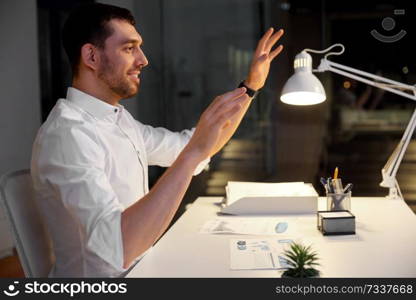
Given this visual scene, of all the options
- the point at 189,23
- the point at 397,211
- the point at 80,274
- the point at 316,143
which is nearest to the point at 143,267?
the point at 80,274

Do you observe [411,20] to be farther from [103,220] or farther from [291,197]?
[103,220]

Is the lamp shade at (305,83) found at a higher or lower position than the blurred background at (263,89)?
lower

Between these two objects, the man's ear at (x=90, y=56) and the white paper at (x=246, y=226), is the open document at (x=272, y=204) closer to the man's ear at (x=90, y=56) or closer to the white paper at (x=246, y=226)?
the white paper at (x=246, y=226)

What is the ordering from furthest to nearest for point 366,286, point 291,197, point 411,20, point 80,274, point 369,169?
point 369,169 < point 411,20 < point 291,197 < point 80,274 < point 366,286

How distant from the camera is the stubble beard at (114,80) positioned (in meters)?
1.71

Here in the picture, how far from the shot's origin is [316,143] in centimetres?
366

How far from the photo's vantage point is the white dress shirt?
1.36 m

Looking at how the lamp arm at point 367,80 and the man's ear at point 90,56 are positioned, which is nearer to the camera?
the man's ear at point 90,56

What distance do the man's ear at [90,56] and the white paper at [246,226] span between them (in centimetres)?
63

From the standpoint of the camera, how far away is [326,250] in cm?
145

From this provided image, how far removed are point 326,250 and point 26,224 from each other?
31.9 inches

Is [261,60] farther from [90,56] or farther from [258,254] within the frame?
[258,254]

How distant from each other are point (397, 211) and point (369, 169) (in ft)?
5.53

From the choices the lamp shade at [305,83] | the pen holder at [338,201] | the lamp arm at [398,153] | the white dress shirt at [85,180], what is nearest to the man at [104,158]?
the white dress shirt at [85,180]
